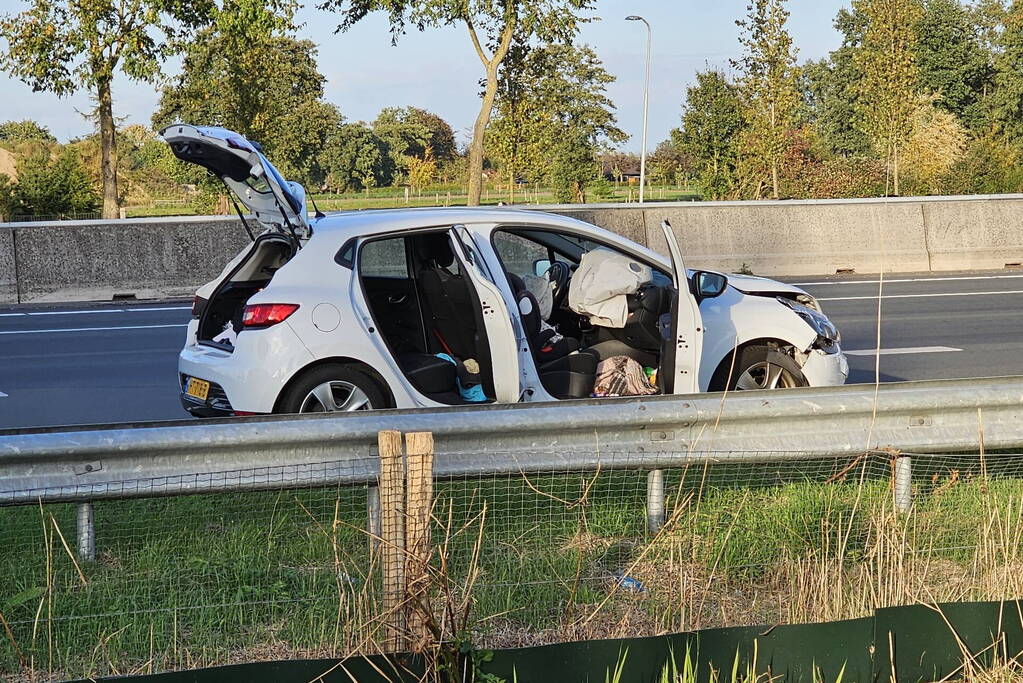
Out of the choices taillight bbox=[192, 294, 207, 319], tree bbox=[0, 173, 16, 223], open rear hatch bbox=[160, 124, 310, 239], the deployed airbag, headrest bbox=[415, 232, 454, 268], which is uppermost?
tree bbox=[0, 173, 16, 223]

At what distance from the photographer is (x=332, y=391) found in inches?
265

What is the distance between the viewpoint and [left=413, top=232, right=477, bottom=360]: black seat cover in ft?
23.3

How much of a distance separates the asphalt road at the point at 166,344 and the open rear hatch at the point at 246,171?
2.70m

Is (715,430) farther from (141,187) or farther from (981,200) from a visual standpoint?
(141,187)

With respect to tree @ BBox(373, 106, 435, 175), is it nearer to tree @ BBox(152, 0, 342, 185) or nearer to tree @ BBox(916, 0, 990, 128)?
tree @ BBox(916, 0, 990, 128)

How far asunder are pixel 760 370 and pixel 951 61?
243 feet

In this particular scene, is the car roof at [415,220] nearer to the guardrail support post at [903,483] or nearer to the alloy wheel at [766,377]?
the alloy wheel at [766,377]

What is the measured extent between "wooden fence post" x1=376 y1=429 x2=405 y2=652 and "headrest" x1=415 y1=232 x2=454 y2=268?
3.89 meters

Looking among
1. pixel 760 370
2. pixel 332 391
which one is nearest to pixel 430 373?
pixel 332 391

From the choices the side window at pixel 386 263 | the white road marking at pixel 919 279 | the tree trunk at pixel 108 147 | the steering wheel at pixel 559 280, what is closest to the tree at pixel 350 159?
the tree trunk at pixel 108 147

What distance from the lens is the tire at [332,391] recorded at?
21.9 feet

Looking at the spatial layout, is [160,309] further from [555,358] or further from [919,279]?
[919,279]

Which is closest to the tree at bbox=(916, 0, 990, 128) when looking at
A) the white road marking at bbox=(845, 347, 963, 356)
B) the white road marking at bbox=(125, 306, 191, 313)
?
the white road marking at bbox=(125, 306, 191, 313)

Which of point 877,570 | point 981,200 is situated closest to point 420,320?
point 877,570
